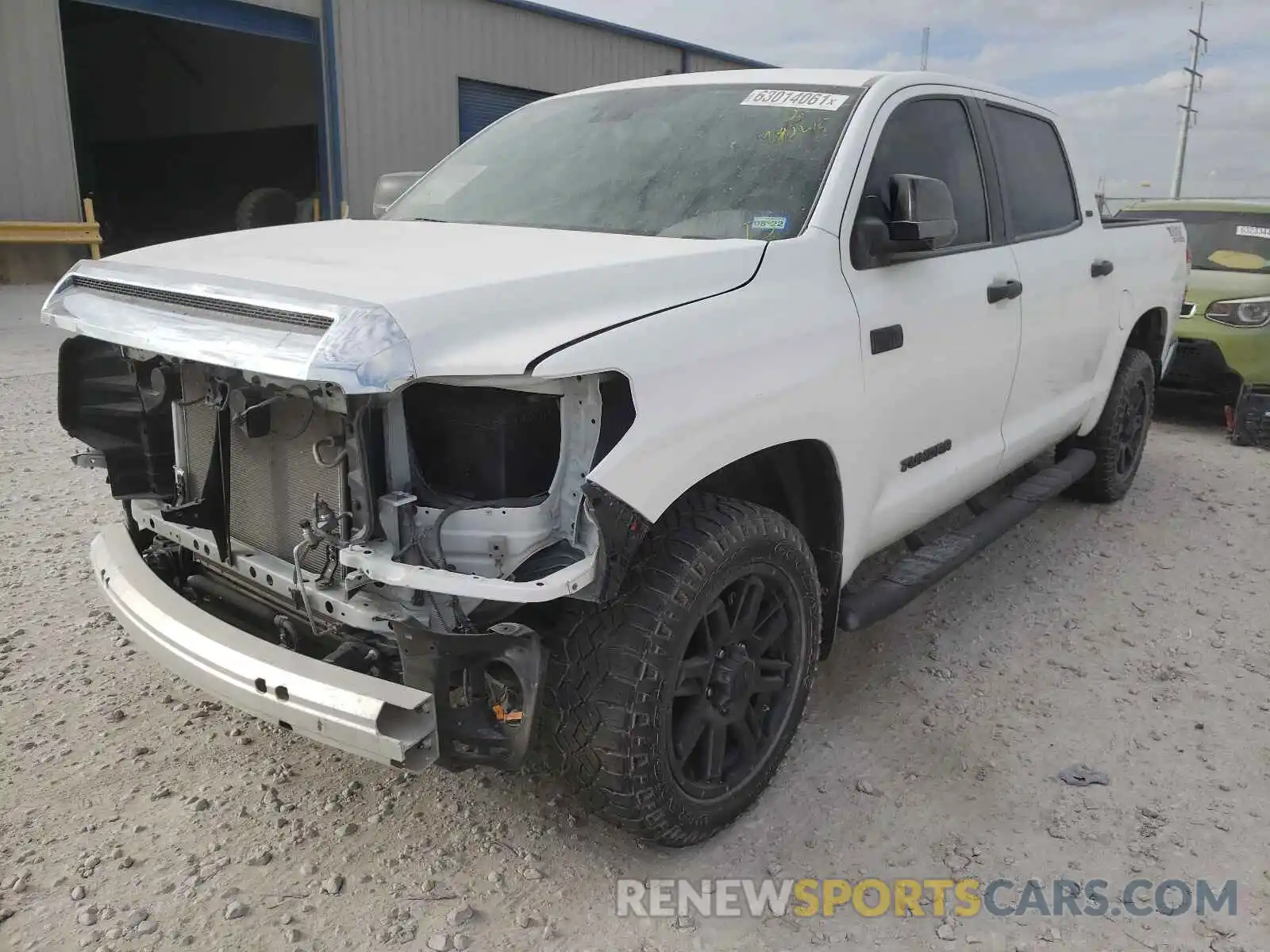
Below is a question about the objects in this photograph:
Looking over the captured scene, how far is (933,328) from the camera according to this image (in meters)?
3.23

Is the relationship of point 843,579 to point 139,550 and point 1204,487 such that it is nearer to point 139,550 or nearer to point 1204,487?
point 139,550

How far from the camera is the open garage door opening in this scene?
18016 mm

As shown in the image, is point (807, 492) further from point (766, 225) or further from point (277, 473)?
point (277, 473)

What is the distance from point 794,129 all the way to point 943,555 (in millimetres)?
1534

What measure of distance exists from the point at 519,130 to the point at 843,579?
2130mm

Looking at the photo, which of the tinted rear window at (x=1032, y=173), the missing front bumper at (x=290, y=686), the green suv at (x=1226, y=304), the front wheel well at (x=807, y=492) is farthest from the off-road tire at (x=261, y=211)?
the green suv at (x=1226, y=304)

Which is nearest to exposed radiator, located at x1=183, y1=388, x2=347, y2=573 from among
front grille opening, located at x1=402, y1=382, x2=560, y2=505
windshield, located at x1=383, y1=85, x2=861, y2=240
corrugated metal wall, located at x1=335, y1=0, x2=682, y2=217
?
front grille opening, located at x1=402, y1=382, x2=560, y2=505

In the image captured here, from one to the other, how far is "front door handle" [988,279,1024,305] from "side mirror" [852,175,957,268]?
622mm

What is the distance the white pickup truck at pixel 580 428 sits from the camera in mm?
2105

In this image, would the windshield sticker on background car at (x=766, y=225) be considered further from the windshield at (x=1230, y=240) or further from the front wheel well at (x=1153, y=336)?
the windshield at (x=1230, y=240)

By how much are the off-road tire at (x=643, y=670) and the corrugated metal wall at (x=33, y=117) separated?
12056 mm

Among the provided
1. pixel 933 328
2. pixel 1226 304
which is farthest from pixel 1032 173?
pixel 1226 304

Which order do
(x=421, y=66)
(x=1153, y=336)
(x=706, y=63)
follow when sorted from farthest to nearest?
(x=706, y=63) < (x=421, y=66) < (x=1153, y=336)

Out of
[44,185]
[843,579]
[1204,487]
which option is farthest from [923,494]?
[44,185]
